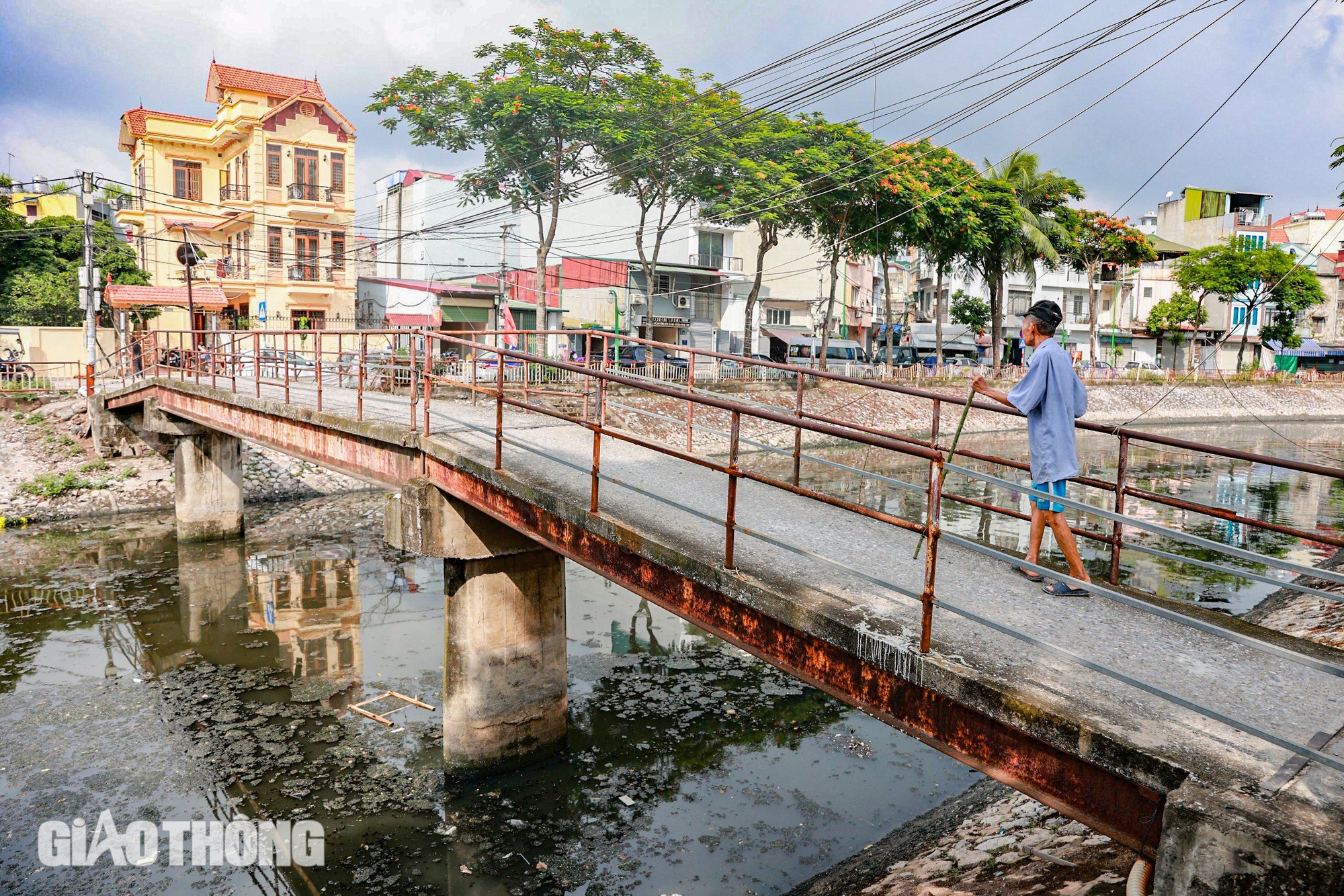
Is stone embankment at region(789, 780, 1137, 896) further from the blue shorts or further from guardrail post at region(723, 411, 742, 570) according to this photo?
guardrail post at region(723, 411, 742, 570)

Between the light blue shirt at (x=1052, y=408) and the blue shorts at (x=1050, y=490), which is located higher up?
the light blue shirt at (x=1052, y=408)

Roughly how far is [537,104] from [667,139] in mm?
4864

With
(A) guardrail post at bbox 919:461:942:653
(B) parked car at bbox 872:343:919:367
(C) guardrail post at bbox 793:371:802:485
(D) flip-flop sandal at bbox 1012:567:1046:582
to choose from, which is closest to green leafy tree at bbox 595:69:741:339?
(C) guardrail post at bbox 793:371:802:485

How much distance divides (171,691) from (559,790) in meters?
6.02

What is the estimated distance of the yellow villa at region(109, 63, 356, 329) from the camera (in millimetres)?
35812

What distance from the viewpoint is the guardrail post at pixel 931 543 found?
3639 mm

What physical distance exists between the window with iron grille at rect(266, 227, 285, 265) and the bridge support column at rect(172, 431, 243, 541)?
20.0m

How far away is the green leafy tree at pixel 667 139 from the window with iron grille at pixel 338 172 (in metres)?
13.7

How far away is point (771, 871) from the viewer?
733 cm

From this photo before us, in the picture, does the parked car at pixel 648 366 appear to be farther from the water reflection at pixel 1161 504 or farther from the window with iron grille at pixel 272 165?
the window with iron grille at pixel 272 165

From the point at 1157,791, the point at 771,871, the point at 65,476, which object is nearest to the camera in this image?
the point at 1157,791

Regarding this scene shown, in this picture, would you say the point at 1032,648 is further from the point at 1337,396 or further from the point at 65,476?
the point at 1337,396

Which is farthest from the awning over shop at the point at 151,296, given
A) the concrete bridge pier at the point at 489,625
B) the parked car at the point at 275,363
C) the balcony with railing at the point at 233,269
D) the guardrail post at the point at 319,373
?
the concrete bridge pier at the point at 489,625

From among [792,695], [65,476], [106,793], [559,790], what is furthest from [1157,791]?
[65,476]
